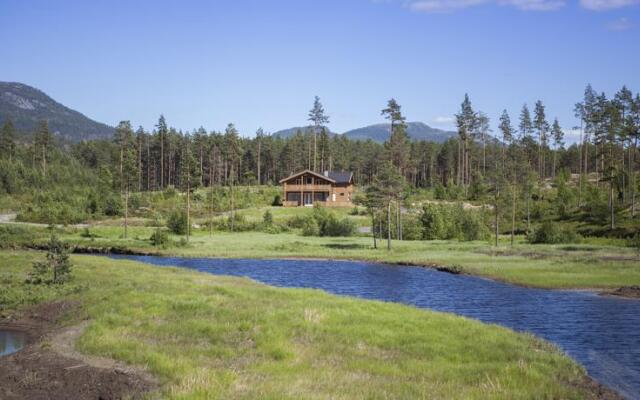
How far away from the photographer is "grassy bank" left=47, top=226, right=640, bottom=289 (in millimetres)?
44938

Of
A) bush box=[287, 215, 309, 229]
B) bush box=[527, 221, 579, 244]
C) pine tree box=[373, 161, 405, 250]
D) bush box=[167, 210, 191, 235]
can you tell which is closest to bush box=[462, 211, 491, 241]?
bush box=[527, 221, 579, 244]

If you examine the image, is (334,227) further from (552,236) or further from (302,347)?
(302,347)

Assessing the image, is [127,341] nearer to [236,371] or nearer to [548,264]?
[236,371]

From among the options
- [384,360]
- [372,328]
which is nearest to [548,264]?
[372,328]

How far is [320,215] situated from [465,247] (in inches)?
1083

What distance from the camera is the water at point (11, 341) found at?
2288cm

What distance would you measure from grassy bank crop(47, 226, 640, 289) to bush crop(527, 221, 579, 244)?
1856 millimetres

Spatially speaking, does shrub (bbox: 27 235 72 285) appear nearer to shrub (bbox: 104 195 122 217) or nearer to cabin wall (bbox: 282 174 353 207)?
shrub (bbox: 104 195 122 217)

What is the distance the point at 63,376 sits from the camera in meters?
17.5

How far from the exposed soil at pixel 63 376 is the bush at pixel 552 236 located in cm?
5741

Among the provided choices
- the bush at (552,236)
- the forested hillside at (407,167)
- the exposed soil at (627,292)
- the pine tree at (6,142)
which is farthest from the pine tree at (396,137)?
the pine tree at (6,142)

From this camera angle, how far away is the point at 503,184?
6438 cm

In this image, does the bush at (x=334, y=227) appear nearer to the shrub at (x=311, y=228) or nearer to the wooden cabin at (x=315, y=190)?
the shrub at (x=311, y=228)

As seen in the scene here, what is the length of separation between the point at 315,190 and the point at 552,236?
170 feet
